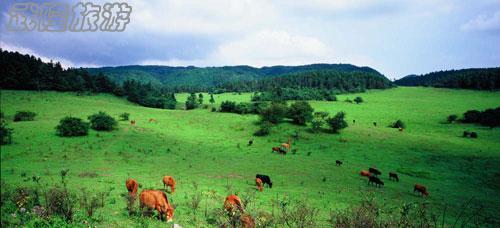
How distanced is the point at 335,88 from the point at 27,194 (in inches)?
5625

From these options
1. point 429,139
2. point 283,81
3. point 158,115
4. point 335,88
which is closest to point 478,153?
point 429,139

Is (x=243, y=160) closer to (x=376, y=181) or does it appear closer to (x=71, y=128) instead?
(x=376, y=181)

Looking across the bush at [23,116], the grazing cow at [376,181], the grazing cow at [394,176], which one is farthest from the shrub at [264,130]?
the bush at [23,116]

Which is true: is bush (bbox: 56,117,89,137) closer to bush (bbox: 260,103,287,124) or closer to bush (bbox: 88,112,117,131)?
bush (bbox: 88,112,117,131)

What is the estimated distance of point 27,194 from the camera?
13.0m

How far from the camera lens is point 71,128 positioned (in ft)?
120

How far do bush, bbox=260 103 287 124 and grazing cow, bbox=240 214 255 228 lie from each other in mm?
41617

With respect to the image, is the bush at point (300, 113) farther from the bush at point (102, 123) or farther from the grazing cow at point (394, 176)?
the bush at point (102, 123)

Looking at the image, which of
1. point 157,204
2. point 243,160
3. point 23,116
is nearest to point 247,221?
point 157,204

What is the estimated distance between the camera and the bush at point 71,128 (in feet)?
119

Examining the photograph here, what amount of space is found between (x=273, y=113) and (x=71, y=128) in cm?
3311

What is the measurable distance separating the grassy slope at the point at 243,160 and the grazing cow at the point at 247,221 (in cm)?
295

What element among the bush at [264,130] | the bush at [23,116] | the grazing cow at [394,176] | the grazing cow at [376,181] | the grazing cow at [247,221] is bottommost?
the grazing cow at [394,176]

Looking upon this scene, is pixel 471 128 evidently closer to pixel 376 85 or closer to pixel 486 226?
pixel 486 226
